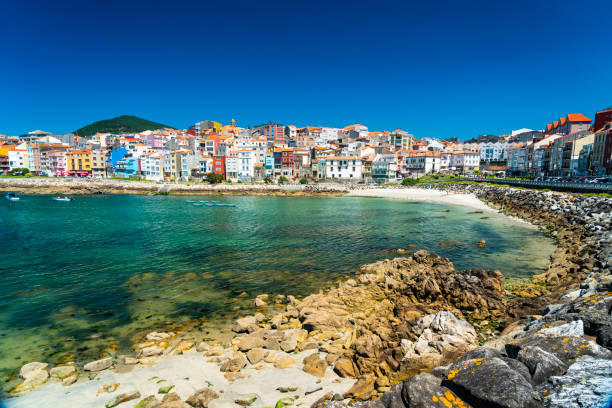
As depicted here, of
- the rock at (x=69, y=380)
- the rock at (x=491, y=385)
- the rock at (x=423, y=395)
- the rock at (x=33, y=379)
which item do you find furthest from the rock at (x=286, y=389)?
the rock at (x=33, y=379)

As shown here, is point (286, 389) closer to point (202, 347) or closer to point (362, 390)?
point (362, 390)

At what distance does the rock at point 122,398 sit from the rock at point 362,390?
5.40m

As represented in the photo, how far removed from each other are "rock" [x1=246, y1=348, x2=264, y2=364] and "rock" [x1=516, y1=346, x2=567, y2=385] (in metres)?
6.92

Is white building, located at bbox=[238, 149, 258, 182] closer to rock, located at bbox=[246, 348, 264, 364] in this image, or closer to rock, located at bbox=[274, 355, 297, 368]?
rock, located at bbox=[246, 348, 264, 364]

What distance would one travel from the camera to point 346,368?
27.4 feet

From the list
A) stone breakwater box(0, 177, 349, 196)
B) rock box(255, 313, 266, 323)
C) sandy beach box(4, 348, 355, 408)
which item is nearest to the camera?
sandy beach box(4, 348, 355, 408)

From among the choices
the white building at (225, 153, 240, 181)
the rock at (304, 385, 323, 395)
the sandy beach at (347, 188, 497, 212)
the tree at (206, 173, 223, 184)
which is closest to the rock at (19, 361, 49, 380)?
the rock at (304, 385, 323, 395)

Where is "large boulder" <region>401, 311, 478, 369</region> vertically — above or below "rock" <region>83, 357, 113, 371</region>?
above

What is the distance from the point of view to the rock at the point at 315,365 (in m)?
8.56

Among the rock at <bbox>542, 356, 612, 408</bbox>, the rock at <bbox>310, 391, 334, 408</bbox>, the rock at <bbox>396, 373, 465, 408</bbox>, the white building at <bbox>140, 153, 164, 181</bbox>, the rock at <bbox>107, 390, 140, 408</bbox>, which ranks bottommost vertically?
the rock at <bbox>107, 390, 140, 408</bbox>

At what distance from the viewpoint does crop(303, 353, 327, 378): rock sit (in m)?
8.56

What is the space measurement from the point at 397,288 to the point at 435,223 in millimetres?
26558

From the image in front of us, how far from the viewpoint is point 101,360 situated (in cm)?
944

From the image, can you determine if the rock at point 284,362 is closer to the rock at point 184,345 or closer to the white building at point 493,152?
the rock at point 184,345
